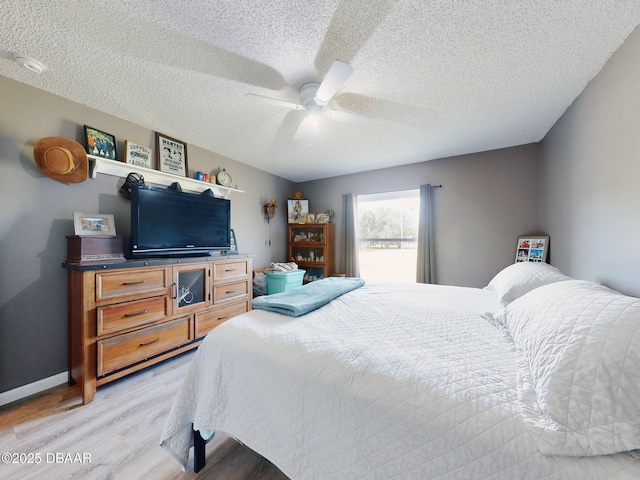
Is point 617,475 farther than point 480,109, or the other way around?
point 480,109

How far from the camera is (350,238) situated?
4102 mm

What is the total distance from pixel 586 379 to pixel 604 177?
177cm

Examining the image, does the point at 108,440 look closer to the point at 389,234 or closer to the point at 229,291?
the point at 229,291

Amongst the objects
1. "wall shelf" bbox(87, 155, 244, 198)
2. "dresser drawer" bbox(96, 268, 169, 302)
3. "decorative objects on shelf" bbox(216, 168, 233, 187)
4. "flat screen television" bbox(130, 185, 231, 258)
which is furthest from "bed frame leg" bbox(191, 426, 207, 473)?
"decorative objects on shelf" bbox(216, 168, 233, 187)

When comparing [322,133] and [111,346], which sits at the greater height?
[322,133]

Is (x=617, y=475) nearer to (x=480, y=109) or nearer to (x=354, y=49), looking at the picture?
(x=354, y=49)

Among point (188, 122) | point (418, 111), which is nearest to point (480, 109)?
point (418, 111)

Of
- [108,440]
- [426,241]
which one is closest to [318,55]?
[108,440]

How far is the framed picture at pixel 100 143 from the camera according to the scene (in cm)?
213

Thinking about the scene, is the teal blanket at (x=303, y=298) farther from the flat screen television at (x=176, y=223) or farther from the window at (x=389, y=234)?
A: the window at (x=389, y=234)

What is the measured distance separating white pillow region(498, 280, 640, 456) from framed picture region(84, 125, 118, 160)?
3221 millimetres

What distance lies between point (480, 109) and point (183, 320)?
342cm

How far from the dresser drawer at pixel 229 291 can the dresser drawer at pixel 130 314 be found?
526 millimetres

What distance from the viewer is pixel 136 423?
1555 mm
